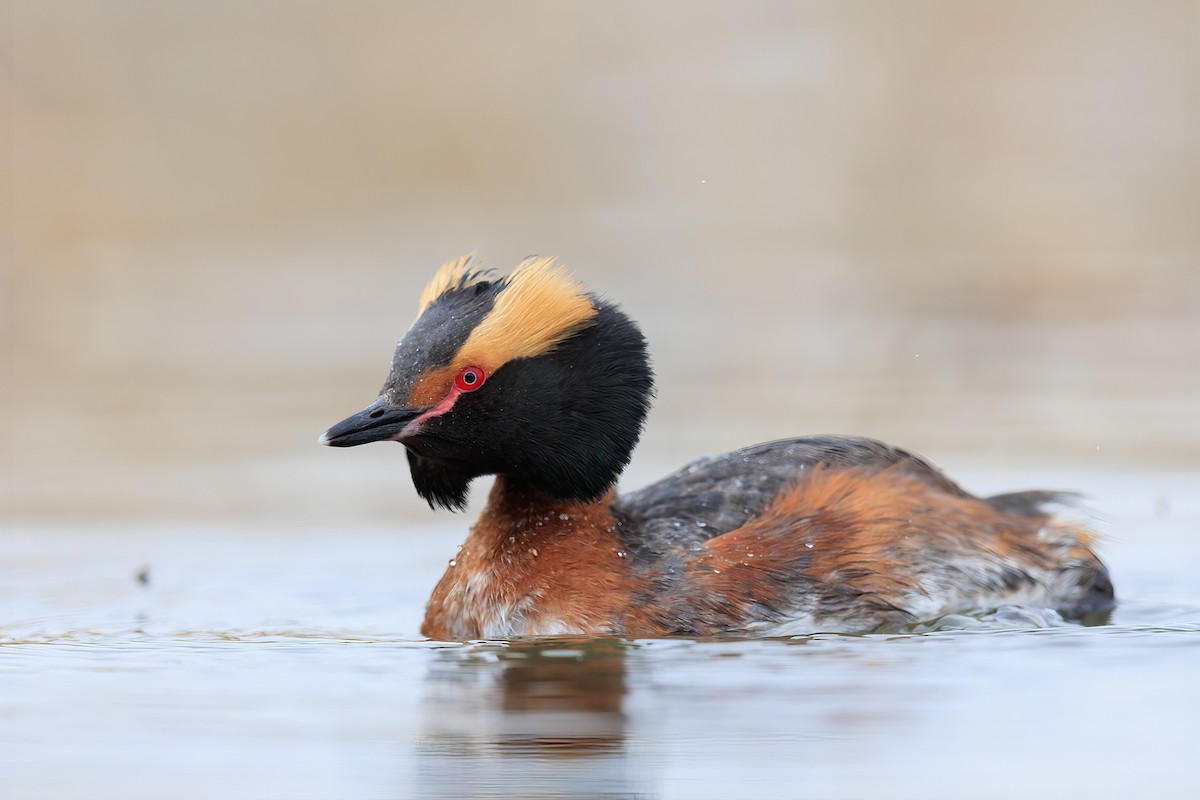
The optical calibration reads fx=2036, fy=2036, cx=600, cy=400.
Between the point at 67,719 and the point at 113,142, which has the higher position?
the point at 113,142

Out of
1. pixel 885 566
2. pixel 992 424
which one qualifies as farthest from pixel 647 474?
pixel 885 566

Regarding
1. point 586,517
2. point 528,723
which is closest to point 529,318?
point 586,517

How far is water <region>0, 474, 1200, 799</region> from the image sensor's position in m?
6.24

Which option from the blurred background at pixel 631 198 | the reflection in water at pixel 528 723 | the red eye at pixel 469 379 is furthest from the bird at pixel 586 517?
the blurred background at pixel 631 198

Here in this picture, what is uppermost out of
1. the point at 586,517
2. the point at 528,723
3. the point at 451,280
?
the point at 451,280

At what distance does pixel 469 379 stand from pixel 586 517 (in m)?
0.82

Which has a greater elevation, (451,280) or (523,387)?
(451,280)

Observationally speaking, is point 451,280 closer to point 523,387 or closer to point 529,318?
point 529,318

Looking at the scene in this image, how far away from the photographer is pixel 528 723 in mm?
7023

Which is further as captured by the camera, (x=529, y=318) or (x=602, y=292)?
(x=602, y=292)

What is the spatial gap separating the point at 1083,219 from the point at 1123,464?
310 inches

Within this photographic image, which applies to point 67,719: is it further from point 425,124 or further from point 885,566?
point 425,124

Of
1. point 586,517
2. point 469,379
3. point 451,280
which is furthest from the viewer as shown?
point 451,280

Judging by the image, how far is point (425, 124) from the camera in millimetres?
21078
